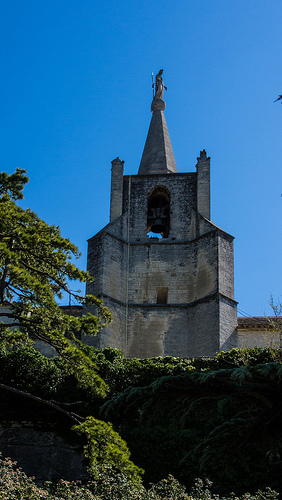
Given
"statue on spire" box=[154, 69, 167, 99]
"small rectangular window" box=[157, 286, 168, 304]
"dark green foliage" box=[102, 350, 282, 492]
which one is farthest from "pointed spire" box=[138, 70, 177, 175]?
"dark green foliage" box=[102, 350, 282, 492]

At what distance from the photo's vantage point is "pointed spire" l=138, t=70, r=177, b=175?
Answer: 30578mm

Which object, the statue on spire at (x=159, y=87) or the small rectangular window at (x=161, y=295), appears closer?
the small rectangular window at (x=161, y=295)

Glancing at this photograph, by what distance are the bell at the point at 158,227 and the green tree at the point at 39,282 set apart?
13074 mm

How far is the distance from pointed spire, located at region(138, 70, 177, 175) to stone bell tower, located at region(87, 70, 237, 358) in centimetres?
23

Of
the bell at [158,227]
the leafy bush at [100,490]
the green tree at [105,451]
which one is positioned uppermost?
the bell at [158,227]

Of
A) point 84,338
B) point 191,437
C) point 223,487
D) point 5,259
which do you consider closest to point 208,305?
point 84,338

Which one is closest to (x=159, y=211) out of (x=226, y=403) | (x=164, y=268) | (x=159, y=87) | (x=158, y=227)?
(x=158, y=227)

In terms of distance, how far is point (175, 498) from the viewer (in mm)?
12938

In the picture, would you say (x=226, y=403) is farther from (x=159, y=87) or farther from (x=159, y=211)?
(x=159, y=87)

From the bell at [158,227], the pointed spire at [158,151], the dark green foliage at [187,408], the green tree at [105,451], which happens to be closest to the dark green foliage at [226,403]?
the dark green foliage at [187,408]

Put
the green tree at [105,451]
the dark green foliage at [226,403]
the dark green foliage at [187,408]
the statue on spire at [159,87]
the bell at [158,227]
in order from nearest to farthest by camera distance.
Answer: the dark green foliage at [226,403]
the dark green foliage at [187,408]
the green tree at [105,451]
the bell at [158,227]
the statue on spire at [159,87]

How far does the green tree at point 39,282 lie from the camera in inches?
563

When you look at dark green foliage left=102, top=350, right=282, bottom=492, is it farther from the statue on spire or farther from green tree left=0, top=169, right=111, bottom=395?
the statue on spire

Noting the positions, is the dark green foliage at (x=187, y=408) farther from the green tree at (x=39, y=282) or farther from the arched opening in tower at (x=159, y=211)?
the arched opening in tower at (x=159, y=211)
